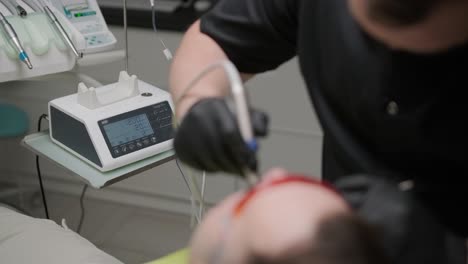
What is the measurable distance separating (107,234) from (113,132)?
1128 millimetres

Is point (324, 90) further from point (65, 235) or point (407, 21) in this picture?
point (65, 235)

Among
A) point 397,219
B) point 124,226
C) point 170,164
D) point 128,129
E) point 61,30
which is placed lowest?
point 124,226

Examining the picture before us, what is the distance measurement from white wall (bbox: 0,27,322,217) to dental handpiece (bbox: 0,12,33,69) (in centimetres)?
51

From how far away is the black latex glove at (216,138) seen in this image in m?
0.76

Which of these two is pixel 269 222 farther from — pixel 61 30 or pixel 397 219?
pixel 61 30

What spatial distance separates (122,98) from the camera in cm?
164

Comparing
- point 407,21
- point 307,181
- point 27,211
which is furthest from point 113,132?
point 27,211

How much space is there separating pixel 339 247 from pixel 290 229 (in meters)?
0.06

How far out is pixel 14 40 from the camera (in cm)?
154

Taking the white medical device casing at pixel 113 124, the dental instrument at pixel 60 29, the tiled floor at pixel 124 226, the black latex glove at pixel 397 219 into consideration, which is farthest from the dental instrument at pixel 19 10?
the black latex glove at pixel 397 219

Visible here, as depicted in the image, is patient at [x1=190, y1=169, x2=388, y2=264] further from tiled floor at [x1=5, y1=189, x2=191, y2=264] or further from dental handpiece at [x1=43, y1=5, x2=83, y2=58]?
tiled floor at [x1=5, y1=189, x2=191, y2=264]

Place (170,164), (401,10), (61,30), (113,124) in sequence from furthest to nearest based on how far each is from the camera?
(170,164)
(61,30)
(113,124)
(401,10)

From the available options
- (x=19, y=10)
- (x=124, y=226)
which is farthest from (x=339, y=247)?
(x=124, y=226)

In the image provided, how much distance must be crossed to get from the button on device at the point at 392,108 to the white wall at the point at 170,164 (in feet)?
4.47
